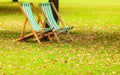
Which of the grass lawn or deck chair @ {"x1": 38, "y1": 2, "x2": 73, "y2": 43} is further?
deck chair @ {"x1": 38, "y1": 2, "x2": 73, "y2": 43}

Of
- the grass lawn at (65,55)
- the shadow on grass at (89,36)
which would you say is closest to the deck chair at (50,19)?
the grass lawn at (65,55)

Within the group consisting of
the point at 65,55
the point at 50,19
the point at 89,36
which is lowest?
the point at 89,36

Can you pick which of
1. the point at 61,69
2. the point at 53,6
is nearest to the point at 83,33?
the point at 53,6

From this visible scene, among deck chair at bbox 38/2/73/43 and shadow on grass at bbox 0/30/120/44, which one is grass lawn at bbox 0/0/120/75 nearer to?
shadow on grass at bbox 0/30/120/44

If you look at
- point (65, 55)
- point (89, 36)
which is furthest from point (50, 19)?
point (65, 55)

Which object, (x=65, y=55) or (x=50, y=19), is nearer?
(x=65, y=55)

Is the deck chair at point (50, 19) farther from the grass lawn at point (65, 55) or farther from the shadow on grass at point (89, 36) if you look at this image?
the shadow on grass at point (89, 36)

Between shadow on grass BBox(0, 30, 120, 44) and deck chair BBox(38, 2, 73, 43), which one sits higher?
deck chair BBox(38, 2, 73, 43)

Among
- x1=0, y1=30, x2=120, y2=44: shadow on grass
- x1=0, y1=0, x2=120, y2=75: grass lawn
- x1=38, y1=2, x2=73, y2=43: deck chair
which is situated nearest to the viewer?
x1=0, y1=0, x2=120, y2=75: grass lawn

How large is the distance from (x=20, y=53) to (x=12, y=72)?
2.72 meters

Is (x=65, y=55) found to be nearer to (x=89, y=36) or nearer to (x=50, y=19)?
(x=50, y=19)

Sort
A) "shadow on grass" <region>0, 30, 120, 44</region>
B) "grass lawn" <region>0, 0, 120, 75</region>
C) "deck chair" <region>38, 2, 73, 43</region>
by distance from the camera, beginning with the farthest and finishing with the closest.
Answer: "shadow on grass" <region>0, 30, 120, 44</region>, "deck chair" <region>38, 2, 73, 43</region>, "grass lawn" <region>0, 0, 120, 75</region>

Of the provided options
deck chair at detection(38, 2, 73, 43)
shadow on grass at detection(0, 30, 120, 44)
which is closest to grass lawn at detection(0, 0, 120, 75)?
shadow on grass at detection(0, 30, 120, 44)

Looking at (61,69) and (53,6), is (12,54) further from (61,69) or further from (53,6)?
(53,6)
